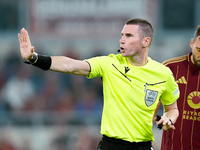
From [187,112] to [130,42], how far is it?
139cm

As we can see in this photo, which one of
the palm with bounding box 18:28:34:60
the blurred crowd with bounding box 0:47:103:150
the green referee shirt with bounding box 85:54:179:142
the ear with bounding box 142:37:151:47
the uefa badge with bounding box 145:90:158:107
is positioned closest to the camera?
the palm with bounding box 18:28:34:60

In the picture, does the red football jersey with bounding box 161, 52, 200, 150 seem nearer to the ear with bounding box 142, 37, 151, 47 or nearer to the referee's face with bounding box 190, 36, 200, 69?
the referee's face with bounding box 190, 36, 200, 69

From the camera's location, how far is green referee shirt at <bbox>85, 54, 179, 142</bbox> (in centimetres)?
522

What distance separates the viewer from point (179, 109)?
6.20 m

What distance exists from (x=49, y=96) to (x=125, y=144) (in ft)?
25.5

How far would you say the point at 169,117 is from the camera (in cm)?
556

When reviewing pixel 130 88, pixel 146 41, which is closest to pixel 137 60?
pixel 146 41

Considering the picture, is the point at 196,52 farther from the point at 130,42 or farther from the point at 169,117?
the point at 130,42

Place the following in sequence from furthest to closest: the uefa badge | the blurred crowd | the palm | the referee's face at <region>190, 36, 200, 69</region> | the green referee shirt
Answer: the blurred crowd, the referee's face at <region>190, 36, 200, 69</region>, the uefa badge, the green referee shirt, the palm

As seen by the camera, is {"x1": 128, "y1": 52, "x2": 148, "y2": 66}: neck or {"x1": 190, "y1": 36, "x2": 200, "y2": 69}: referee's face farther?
{"x1": 190, "y1": 36, "x2": 200, "y2": 69}: referee's face

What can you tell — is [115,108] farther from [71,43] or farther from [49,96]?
[71,43]

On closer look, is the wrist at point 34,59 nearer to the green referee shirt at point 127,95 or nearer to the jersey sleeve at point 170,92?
the green referee shirt at point 127,95

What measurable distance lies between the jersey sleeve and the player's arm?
7 cm

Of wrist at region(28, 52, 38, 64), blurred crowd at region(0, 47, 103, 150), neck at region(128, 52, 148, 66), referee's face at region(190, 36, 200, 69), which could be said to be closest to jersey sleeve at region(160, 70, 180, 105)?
neck at region(128, 52, 148, 66)
